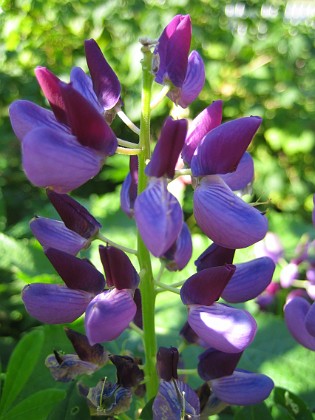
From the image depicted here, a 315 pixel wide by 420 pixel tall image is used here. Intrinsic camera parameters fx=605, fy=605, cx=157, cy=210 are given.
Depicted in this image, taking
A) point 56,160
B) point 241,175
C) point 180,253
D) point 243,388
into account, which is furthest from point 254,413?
point 56,160

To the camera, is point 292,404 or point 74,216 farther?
point 292,404

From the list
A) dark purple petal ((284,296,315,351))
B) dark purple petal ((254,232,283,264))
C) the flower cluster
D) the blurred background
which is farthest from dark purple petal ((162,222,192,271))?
the blurred background

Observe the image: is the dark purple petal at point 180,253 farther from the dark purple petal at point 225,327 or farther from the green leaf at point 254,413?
the green leaf at point 254,413

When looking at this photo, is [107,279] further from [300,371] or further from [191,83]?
Answer: [300,371]

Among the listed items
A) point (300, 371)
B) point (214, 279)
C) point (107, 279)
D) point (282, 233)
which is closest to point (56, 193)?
point (107, 279)

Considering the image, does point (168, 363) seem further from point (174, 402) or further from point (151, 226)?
point (151, 226)

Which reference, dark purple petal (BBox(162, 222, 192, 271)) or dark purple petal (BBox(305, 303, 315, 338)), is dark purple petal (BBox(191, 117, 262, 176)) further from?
dark purple petal (BBox(305, 303, 315, 338))

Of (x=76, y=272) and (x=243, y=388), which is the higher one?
(x=76, y=272)

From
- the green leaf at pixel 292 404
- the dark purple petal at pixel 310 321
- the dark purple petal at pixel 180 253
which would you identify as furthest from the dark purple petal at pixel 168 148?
the green leaf at pixel 292 404
